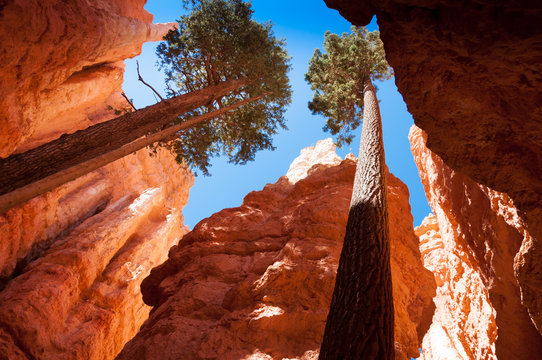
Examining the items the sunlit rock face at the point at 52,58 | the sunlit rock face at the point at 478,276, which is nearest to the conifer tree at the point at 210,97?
the sunlit rock face at the point at 52,58

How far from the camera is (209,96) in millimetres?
11258

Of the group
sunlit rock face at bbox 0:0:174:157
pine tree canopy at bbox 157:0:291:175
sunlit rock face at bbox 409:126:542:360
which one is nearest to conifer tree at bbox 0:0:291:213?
pine tree canopy at bbox 157:0:291:175

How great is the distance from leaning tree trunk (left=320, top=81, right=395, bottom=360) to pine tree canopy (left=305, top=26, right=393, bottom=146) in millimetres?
8800

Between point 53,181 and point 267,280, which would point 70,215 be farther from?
point 267,280

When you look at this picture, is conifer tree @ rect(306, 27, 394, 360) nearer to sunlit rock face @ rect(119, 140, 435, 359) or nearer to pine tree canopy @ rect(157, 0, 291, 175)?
sunlit rock face @ rect(119, 140, 435, 359)

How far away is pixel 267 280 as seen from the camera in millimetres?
6027

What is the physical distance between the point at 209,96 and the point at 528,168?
34.3 ft

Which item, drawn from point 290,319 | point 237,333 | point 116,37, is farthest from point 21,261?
point 290,319

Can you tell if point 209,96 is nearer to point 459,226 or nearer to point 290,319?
point 290,319

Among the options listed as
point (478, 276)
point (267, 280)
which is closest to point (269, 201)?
point (267, 280)

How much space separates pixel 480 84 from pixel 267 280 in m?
5.50

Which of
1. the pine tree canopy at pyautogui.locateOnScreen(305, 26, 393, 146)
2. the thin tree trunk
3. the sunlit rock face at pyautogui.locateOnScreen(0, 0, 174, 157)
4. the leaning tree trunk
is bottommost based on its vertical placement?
the leaning tree trunk

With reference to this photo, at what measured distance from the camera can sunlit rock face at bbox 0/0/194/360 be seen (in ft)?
26.8

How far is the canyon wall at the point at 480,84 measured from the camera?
120 inches
